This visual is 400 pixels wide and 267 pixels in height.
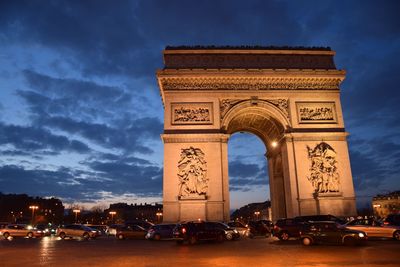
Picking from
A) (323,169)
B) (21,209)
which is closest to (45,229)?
(323,169)

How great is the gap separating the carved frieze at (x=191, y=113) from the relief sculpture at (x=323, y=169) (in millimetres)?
8172

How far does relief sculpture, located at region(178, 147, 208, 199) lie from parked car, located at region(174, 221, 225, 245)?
605 centimetres

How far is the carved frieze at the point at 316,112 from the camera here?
27938 mm

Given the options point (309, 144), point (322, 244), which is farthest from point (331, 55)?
point (322, 244)

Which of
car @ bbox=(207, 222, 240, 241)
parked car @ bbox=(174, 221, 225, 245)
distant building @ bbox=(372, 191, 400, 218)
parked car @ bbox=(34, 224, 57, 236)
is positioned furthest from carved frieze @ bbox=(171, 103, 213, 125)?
distant building @ bbox=(372, 191, 400, 218)

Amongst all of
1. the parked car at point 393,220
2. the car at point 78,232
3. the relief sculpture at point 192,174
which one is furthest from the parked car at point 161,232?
the parked car at point 393,220

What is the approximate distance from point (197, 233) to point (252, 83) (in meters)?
14.5

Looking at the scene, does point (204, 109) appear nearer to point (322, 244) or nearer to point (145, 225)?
point (145, 225)

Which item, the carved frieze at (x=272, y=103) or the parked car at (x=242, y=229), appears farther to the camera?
the carved frieze at (x=272, y=103)

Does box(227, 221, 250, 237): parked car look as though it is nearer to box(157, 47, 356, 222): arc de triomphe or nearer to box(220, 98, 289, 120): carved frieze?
box(157, 47, 356, 222): arc de triomphe

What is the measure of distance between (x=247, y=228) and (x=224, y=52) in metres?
14.0

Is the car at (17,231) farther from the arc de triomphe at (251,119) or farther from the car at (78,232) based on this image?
the arc de triomphe at (251,119)

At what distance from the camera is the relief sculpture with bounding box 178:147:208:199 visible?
25422 mm

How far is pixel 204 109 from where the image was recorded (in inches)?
1097
